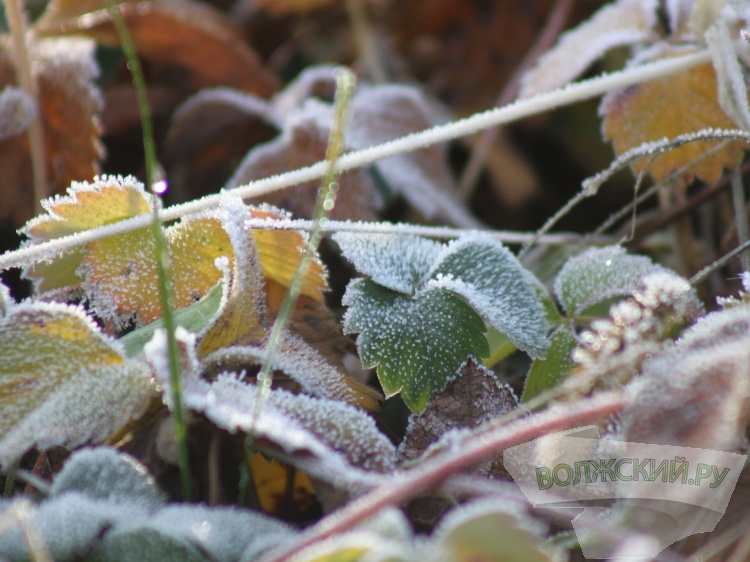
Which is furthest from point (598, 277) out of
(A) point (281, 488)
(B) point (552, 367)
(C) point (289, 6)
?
(C) point (289, 6)

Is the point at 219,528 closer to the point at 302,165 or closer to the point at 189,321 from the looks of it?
the point at 189,321

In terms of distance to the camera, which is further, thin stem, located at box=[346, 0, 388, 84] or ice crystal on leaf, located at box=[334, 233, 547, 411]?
thin stem, located at box=[346, 0, 388, 84]

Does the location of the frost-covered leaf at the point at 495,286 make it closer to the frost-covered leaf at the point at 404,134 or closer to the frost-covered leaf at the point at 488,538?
the frost-covered leaf at the point at 488,538

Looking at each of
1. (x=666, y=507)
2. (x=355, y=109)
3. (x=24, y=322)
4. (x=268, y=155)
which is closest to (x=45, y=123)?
(x=268, y=155)

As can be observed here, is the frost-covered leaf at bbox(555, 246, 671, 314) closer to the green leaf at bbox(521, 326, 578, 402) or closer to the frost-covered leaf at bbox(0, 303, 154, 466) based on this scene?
the green leaf at bbox(521, 326, 578, 402)

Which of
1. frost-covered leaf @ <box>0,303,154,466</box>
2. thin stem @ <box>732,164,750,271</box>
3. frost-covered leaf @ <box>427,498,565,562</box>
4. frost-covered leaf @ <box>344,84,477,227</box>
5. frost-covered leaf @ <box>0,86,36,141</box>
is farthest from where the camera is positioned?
frost-covered leaf @ <box>344,84,477,227</box>

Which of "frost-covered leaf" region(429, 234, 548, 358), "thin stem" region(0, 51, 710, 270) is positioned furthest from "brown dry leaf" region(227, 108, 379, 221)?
"frost-covered leaf" region(429, 234, 548, 358)

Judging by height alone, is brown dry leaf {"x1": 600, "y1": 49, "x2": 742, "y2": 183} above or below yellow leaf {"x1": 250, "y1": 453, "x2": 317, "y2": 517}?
above
